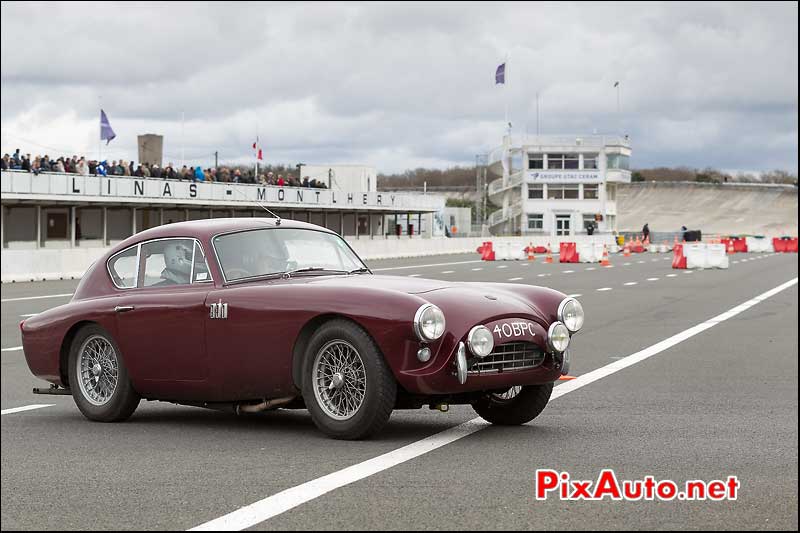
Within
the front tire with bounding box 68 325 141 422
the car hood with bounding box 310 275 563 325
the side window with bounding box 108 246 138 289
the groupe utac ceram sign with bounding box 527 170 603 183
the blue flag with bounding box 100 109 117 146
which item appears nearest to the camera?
the car hood with bounding box 310 275 563 325

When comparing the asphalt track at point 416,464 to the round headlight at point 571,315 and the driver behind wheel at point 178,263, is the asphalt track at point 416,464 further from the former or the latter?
the driver behind wheel at point 178,263

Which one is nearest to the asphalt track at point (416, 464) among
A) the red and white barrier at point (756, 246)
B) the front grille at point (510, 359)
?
the front grille at point (510, 359)

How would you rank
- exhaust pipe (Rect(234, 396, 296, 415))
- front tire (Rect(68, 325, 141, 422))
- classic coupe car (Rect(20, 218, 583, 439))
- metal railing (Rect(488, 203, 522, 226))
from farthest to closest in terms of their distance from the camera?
metal railing (Rect(488, 203, 522, 226)), front tire (Rect(68, 325, 141, 422)), exhaust pipe (Rect(234, 396, 296, 415)), classic coupe car (Rect(20, 218, 583, 439))

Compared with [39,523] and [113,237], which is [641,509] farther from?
[113,237]

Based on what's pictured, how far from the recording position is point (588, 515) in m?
4.70

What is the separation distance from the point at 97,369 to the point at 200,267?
0.77m

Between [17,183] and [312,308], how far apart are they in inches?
1611

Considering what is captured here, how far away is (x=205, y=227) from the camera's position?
18.3 ft

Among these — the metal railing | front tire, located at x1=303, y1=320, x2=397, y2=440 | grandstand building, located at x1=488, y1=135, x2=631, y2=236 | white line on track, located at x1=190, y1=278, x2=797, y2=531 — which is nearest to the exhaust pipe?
front tire, located at x1=303, y1=320, x2=397, y2=440

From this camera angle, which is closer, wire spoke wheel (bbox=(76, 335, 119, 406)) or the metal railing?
wire spoke wheel (bbox=(76, 335, 119, 406))

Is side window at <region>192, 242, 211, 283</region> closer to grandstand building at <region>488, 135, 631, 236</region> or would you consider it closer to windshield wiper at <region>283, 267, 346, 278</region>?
windshield wiper at <region>283, 267, 346, 278</region>

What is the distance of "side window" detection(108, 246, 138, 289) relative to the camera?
588cm

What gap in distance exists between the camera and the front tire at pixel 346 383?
5891 millimetres

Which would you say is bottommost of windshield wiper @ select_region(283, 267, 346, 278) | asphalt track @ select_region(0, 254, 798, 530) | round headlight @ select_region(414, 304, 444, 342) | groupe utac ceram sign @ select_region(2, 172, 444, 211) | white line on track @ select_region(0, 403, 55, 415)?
white line on track @ select_region(0, 403, 55, 415)
